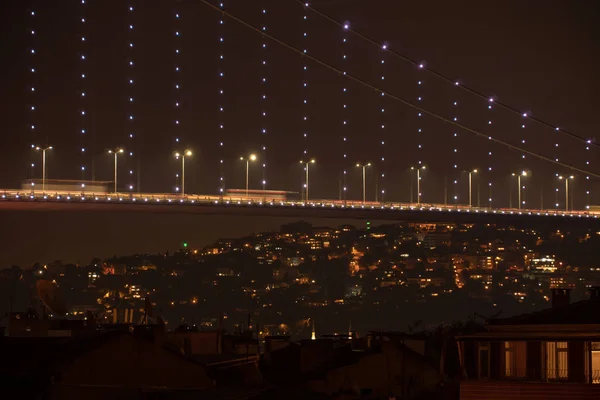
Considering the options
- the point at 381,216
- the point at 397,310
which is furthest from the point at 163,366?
the point at 397,310

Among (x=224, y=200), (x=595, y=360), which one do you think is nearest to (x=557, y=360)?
(x=595, y=360)

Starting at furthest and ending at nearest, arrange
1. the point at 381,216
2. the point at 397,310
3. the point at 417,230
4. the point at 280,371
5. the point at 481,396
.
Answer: the point at 417,230 → the point at 397,310 → the point at 381,216 → the point at 280,371 → the point at 481,396

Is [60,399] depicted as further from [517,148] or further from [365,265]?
[365,265]

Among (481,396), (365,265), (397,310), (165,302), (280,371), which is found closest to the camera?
(481,396)

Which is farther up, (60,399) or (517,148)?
(517,148)

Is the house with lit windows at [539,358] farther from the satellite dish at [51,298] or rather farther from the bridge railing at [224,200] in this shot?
the bridge railing at [224,200]

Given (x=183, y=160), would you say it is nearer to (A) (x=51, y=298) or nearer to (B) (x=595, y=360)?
(A) (x=51, y=298)
